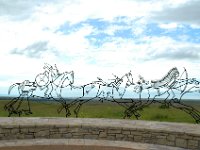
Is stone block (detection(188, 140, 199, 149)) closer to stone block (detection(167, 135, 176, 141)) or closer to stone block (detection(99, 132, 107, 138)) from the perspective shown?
stone block (detection(167, 135, 176, 141))

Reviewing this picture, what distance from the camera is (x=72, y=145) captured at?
416 inches

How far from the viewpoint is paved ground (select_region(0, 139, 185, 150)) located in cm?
1036

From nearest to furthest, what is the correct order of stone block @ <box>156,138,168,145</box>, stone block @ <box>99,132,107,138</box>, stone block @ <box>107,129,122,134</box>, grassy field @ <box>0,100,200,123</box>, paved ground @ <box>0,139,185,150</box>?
paved ground @ <box>0,139,185,150</box> → stone block @ <box>156,138,168,145</box> → stone block @ <box>107,129,122,134</box> → stone block @ <box>99,132,107,138</box> → grassy field @ <box>0,100,200,123</box>

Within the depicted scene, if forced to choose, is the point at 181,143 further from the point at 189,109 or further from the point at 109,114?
the point at 109,114

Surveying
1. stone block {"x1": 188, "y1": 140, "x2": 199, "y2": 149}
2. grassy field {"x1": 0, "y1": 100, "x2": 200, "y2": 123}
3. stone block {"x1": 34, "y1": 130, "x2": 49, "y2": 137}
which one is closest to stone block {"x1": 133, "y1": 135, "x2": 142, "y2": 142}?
stone block {"x1": 188, "y1": 140, "x2": 199, "y2": 149}

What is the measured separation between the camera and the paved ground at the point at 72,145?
1036 centimetres

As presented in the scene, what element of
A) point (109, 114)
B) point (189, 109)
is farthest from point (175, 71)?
point (109, 114)

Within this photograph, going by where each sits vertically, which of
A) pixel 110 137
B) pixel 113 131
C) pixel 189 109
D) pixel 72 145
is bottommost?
pixel 72 145

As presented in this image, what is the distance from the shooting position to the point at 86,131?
38.5ft

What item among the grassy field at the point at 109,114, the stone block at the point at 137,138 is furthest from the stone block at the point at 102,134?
the grassy field at the point at 109,114

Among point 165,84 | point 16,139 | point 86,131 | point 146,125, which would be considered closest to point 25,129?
point 16,139

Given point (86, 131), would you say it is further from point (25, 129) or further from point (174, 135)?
point (174, 135)

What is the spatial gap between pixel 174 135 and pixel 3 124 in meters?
4.54

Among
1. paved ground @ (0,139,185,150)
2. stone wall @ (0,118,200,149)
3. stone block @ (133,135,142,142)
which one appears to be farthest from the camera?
stone block @ (133,135,142,142)
